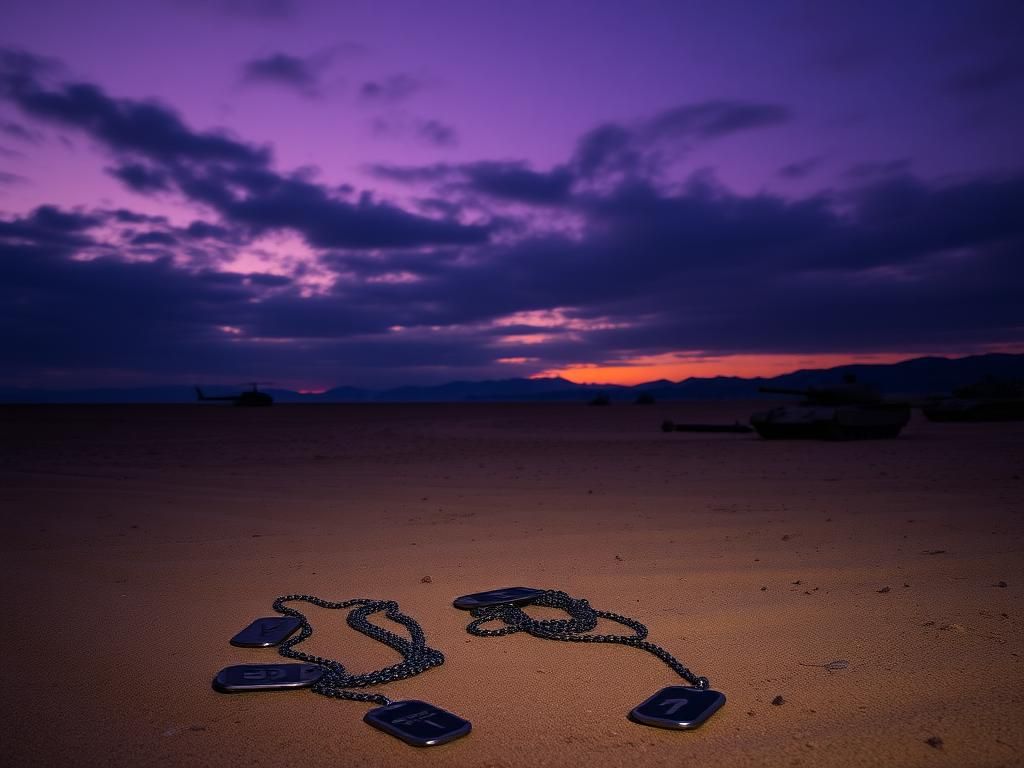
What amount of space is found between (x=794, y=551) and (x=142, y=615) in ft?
16.8

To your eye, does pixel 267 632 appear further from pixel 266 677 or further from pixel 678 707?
Result: pixel 678 707

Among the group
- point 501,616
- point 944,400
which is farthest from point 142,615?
point 944,400

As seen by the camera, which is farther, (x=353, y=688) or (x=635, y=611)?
(x=635, y=611)

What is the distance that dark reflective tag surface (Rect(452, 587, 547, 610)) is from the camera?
4465mm

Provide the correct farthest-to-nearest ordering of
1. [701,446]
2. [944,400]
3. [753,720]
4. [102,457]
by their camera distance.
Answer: [944,400] → [701,446] → [102,457] → [753,720]

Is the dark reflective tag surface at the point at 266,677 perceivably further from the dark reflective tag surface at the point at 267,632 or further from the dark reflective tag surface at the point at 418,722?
the dark reflective tag surface at the point at 418,722

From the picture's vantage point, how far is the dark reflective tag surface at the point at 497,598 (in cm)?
446

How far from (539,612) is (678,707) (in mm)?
1645

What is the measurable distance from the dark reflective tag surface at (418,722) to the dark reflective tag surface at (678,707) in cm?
75

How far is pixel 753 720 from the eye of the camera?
2902 millimetres

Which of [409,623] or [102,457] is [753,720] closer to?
[409,623]

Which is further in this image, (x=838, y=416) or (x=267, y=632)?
(x=838, y=416)

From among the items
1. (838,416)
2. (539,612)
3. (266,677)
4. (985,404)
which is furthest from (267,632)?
(985,404)

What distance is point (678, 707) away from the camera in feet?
9.71
